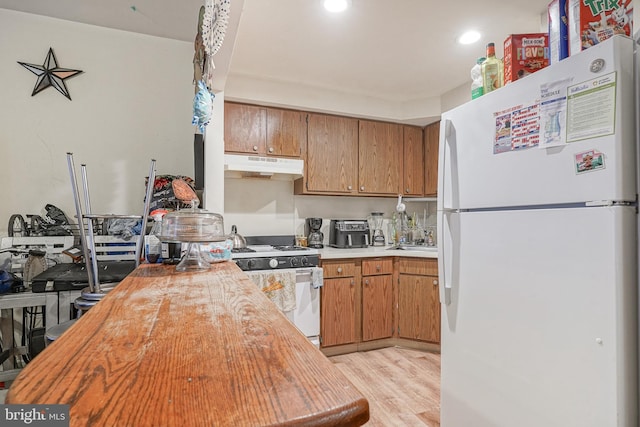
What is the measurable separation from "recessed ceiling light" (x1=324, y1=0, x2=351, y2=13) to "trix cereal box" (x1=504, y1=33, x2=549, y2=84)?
99 centimetres

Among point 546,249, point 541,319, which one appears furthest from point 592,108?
point 541,319

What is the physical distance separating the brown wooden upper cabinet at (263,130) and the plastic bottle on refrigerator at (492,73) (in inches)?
70.6

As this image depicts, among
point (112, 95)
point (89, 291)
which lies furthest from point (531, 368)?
point (112, 95)

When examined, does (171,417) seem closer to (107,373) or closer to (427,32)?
(107,373)

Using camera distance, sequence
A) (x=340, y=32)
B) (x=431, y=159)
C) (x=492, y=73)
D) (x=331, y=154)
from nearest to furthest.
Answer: (x=492, y=73)
(x=340, y=32)
(x=331, y=154)
(x=431, y=159)

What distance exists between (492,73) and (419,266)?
5.82 feet

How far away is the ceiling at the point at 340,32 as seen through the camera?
6.28ft

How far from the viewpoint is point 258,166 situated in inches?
106

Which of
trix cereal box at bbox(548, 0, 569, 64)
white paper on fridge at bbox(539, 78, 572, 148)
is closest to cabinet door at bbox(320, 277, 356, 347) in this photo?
white paper on fridge at bbox(539, 78, 572, 148)

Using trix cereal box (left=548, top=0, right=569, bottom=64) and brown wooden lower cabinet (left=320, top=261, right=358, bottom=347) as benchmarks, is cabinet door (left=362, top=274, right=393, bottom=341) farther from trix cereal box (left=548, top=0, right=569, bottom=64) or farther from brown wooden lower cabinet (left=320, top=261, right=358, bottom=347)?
trix cereal box (left=548, top=0, right=569, bottom=64)

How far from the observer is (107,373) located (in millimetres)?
450

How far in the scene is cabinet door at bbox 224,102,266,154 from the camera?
A: 2.76 m

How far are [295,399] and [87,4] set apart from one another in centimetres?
298

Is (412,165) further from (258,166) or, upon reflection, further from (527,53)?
(527,53)
